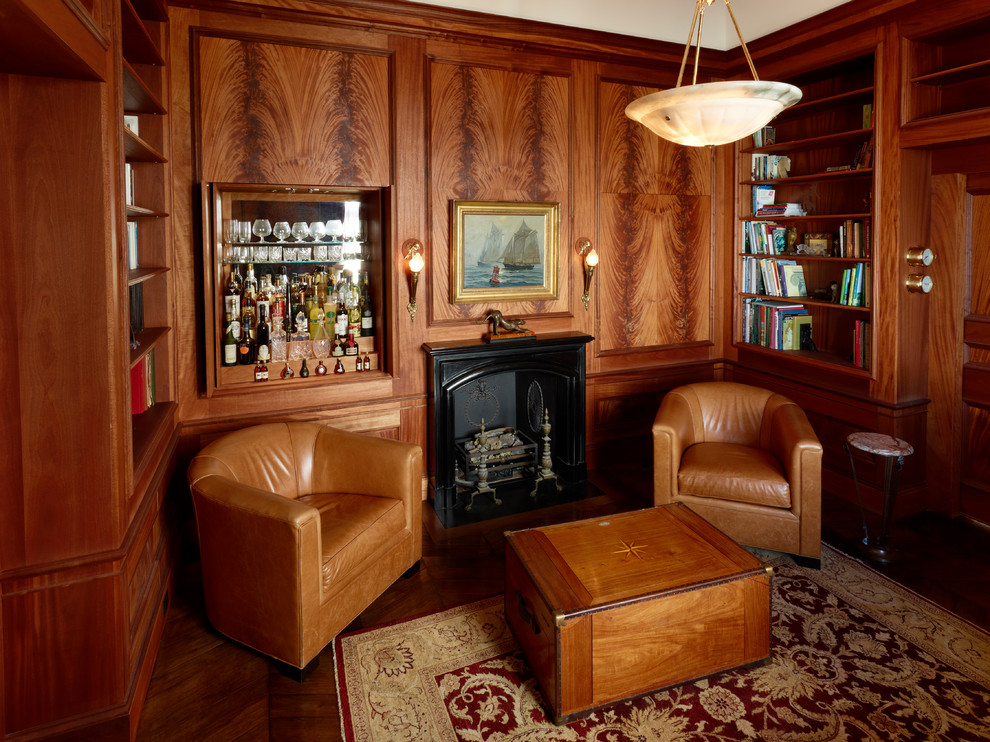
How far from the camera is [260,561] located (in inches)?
96.0

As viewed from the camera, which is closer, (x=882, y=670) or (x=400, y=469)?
(x=882, y=670)

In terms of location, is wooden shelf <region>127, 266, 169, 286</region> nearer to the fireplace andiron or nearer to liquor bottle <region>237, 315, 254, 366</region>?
liquor bottle <region>237, 315, 254, 366</region>

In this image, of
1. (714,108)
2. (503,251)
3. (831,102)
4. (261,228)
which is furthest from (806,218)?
(261,228)

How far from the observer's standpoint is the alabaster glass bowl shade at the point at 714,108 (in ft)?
6.66

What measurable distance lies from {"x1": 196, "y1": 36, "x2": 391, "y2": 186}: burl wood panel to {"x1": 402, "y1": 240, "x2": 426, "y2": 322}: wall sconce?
15.5 inches

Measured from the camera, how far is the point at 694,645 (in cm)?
232

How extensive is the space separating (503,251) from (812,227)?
218cm

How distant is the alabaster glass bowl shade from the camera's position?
79.9 inches

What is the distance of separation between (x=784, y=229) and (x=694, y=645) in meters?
3.28

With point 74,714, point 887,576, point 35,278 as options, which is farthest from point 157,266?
point 887,576

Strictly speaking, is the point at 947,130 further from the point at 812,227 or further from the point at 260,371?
the point at 260,371

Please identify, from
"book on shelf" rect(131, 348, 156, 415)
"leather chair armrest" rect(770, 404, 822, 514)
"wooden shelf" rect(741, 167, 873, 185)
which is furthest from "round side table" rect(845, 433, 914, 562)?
"book on shelf" rect(131, 348, 156, 415)

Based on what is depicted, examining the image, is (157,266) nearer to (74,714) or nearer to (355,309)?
(355,309)

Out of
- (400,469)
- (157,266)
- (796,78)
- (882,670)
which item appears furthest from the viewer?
(796,78)
